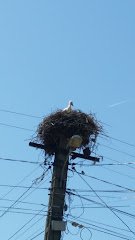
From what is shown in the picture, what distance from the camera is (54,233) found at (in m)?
14.8

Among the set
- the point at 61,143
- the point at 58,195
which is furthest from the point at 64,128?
the point at 58,195

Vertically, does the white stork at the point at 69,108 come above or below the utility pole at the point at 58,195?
above

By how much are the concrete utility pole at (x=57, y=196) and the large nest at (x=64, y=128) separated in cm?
27

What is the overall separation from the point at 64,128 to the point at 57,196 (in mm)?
1691

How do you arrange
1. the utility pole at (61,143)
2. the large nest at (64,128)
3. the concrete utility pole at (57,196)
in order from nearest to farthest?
the concrete utility pole at (57,196) < the utility pole at (61,143) < the large nest at (64,128)

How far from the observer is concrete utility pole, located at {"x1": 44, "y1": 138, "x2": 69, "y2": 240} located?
14812mm

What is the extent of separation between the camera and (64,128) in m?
16.3

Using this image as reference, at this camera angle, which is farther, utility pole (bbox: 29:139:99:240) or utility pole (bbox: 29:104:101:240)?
utility pole (bbox: 29:104:101:240)

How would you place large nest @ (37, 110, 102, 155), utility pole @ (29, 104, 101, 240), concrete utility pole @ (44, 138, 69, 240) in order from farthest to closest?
large nest @ (37, 110, 102, 155) → utility pole @ (29, 104, 101, 240) → concrete utility pole @ (44, 138, 69, 240)

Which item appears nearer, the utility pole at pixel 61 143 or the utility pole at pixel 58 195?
the utility pole at pixel 58 195

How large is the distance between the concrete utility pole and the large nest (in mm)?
268

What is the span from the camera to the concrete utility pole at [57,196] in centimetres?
1481

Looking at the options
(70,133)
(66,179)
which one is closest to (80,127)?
(70,133)

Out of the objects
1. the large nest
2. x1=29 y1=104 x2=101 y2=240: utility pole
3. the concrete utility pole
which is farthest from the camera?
the large nest
